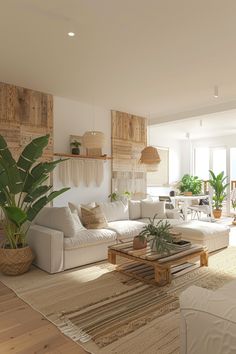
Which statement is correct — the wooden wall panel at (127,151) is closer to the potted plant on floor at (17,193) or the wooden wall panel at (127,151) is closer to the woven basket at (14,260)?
the potted plant on floor at (17,193)

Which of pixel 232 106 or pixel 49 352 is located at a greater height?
pixel 232 106

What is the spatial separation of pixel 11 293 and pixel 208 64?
3.82m

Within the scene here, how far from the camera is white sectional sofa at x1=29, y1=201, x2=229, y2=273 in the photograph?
3508 millimetres

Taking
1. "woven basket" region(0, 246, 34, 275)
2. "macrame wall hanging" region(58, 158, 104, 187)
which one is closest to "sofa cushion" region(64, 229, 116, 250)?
"woven basket" region(0, 246, 34, 275)

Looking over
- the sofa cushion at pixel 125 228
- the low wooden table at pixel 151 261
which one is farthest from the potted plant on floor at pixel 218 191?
the low wooden table at pixel 151 261

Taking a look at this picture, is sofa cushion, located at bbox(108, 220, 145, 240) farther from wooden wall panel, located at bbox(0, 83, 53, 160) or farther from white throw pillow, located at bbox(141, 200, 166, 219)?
wooden wall panel, located at bbox(0, 83, 53, 160)

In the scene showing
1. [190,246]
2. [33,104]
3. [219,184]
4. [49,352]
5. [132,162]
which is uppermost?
[33,104]

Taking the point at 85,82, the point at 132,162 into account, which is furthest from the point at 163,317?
the point at 132,162

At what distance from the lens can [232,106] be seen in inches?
206

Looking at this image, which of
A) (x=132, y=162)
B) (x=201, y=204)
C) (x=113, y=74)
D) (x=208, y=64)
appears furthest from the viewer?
(x=201, y=204)

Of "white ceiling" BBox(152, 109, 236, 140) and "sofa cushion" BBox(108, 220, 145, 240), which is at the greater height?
"white ceiling" BBox(152, 109, 236, 140)

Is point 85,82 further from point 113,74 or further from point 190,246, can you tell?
point 190,246

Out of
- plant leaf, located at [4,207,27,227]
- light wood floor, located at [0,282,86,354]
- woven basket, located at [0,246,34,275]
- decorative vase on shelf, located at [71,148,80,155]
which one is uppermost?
decorative vase on shelf, located at [71,148,80,155]

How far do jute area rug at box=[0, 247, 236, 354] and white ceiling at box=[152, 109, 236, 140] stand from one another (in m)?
3.91
